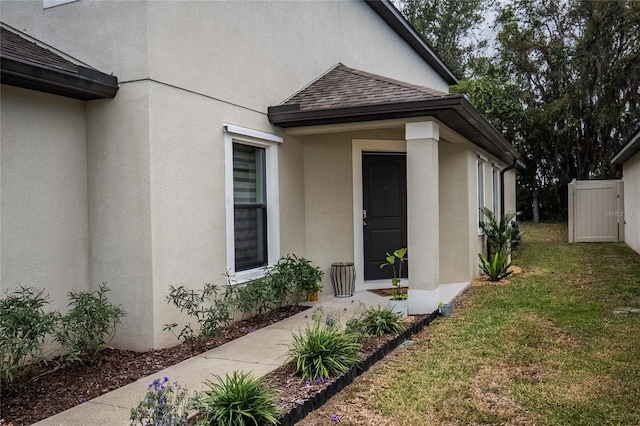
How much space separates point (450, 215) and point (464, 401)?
5.48 m

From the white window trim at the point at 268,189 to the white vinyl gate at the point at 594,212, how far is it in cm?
1308

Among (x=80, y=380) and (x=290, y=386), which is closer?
(x=290, y=386)

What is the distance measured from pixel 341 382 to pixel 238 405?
1179 mm

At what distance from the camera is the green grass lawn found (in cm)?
374

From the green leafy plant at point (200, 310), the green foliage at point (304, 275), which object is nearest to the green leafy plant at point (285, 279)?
the green foliage at point (304, 275)

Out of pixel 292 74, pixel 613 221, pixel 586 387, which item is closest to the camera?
pixel 586 387

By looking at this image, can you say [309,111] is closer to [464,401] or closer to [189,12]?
[189,12]

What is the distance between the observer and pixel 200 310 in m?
5.54

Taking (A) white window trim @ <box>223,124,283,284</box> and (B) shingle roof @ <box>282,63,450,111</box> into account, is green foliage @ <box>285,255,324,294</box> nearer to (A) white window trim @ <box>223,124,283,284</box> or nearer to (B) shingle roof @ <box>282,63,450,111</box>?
(A) white window trim @ <box>223,124,283,284</box>

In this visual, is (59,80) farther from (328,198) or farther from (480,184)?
(480,184)

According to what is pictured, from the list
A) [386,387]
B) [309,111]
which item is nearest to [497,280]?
[309,111]

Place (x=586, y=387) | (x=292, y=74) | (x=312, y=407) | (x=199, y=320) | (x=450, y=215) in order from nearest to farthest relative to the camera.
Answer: (x=312, y=407) → (x=586, y=387) → (x=199, y=320) → (x=292, y=74) → (x=450, y=215)

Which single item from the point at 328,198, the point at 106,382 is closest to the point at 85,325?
the point at 106,382

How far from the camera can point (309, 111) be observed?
6.94 meters
